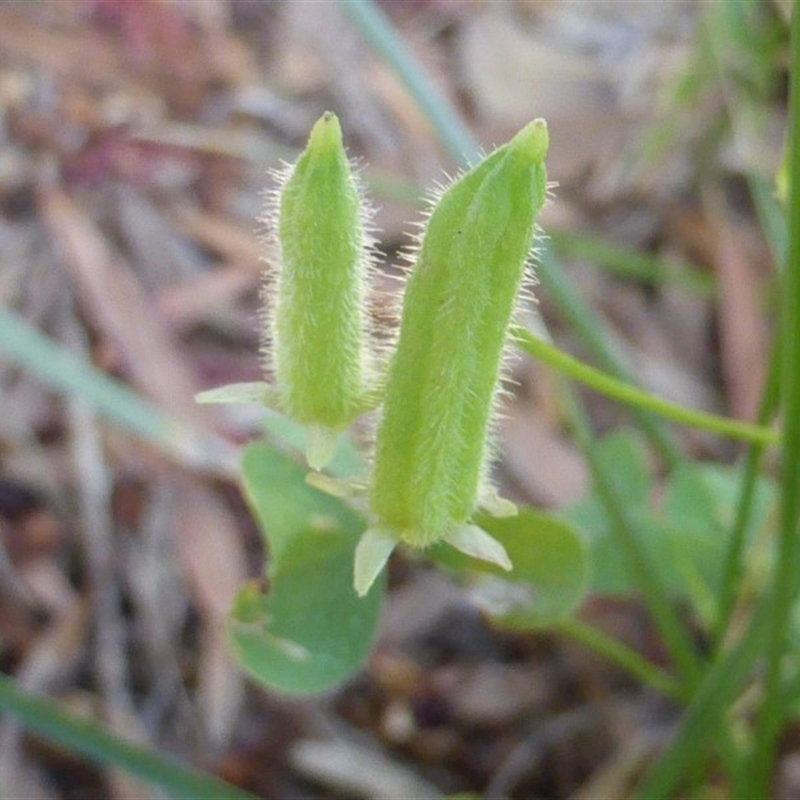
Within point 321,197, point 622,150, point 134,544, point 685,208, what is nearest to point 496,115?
point 622,150

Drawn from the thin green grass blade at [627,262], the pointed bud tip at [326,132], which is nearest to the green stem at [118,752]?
the pointed bud tip at [326,132]

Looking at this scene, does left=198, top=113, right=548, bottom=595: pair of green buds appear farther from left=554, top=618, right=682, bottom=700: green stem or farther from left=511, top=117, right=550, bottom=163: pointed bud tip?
left=554, top=618, right=682, bottom=700: green stem

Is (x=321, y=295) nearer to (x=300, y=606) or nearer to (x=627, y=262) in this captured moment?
(x=300, y=606)

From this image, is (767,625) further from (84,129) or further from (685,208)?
(84,129)

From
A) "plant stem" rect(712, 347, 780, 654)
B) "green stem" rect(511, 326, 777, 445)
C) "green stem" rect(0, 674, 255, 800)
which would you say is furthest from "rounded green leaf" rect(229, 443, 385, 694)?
"plant stem" rect(712, 347, 780, 654)

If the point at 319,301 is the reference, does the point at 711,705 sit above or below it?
below

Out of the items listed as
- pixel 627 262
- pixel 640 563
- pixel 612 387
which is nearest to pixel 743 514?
pixel 640 563

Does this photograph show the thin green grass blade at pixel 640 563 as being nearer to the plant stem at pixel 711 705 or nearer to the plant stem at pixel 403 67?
the plant stem at pixel 711 705
